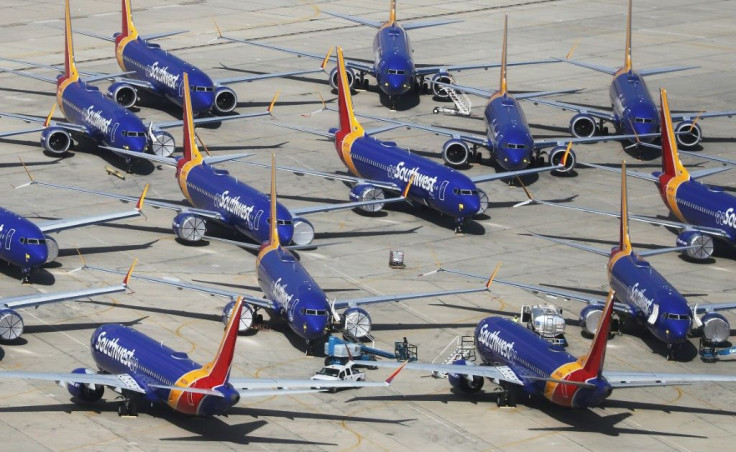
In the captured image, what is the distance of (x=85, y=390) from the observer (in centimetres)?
8794

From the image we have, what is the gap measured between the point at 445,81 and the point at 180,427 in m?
70.7

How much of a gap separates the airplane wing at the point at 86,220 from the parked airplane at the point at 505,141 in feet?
88.9

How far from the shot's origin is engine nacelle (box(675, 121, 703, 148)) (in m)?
139

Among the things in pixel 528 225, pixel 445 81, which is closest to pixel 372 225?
pixel 528 225

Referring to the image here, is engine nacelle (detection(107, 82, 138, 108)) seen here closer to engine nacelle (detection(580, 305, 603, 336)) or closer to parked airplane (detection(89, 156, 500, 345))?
parked airplane (detection(89, 156, 500, 345))

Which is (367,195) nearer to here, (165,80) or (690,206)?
(690,206)

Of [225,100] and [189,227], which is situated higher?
[225,100]

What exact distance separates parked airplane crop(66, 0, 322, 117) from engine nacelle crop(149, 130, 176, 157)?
29.9 ft

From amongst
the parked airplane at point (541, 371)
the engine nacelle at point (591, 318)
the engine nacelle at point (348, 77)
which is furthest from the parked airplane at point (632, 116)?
the parked airplane at point (541, 371)

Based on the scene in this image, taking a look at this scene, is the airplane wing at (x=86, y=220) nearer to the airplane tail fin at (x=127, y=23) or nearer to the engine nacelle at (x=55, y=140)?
the engine nacelle at (x=55, y=140)

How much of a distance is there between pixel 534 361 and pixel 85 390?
2315 cm

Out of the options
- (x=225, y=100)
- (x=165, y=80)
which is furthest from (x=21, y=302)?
(x=225, y=100)

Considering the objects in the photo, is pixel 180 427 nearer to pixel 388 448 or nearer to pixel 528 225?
pixel 388 448

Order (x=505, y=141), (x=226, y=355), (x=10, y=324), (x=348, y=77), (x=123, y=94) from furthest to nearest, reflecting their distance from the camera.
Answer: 1. (x=348, y=77)
2. (x=123, y=94)
3. (x=505, y=141)
4. (x=10, y=324)
5. (x=226, y=355)
